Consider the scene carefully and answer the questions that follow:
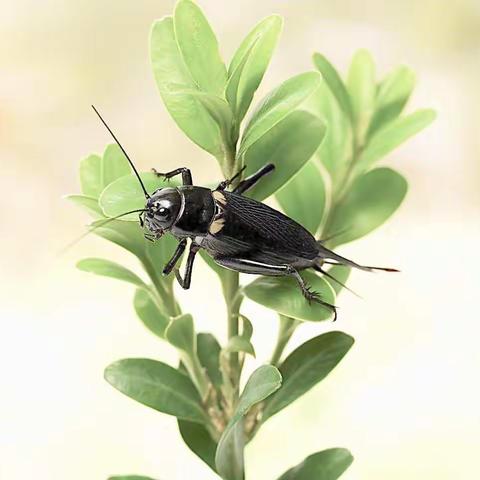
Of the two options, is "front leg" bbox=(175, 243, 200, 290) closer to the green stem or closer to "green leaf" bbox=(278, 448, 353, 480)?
the green stem

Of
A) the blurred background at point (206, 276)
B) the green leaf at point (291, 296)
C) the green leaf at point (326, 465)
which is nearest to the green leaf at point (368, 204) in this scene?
the green leaf at point (291, 296)

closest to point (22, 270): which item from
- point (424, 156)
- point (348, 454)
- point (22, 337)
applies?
point (22, 337)

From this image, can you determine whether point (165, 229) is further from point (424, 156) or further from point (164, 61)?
point (424, 156)

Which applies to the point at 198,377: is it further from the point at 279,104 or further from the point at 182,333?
the point at 279,104

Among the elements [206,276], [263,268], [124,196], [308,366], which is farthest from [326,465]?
[206,276]

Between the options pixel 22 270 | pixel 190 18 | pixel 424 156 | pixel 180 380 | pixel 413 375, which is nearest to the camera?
pixel 190 18

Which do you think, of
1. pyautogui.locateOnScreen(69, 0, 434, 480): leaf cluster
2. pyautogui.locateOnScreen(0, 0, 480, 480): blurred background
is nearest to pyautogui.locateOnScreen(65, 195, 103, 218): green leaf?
pyautogui.locateOnScreen(69, 0, 434, 480): leaf cluster

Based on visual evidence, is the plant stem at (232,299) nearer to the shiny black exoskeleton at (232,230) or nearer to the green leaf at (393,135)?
the shiny black exoskeleton at (232,230)
